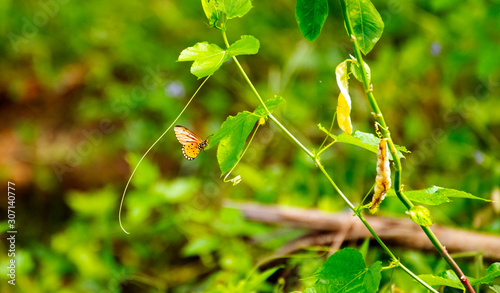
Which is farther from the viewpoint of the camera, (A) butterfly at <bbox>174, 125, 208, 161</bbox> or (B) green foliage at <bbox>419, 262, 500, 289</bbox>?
(A) butterfly at <bbox>174, 125, 208, 161</bbox>

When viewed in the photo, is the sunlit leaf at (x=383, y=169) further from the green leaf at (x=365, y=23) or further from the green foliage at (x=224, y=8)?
the green foliage at (x=224, y=8)

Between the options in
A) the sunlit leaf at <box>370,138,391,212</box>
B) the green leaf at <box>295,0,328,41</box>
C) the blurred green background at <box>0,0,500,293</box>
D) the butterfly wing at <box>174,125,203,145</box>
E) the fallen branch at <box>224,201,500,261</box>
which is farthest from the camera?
the blurred green background at <box>0,0,500,293</box>

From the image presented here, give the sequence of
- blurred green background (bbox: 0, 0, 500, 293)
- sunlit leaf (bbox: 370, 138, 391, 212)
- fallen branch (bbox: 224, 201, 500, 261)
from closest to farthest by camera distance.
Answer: sunlit leaf (bbox: 370, 138, 391, 212)
fallen branch (bbox: 224, 201, 500, 261)
blurred green background (bbox: 0, 0, 500, 293)

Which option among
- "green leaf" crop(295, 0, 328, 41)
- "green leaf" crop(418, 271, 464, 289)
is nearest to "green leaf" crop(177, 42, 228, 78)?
"green leaf" crop(295, 0, 328, 41)

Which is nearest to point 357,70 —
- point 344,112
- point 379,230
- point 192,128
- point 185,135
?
point 344,112

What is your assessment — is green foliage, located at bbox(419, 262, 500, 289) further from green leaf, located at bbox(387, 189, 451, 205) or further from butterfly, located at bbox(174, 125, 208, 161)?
butterfly, located at bbox(174, 125, 208, 161)

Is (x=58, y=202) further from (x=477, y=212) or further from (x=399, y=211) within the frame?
(x=477, y=212)
